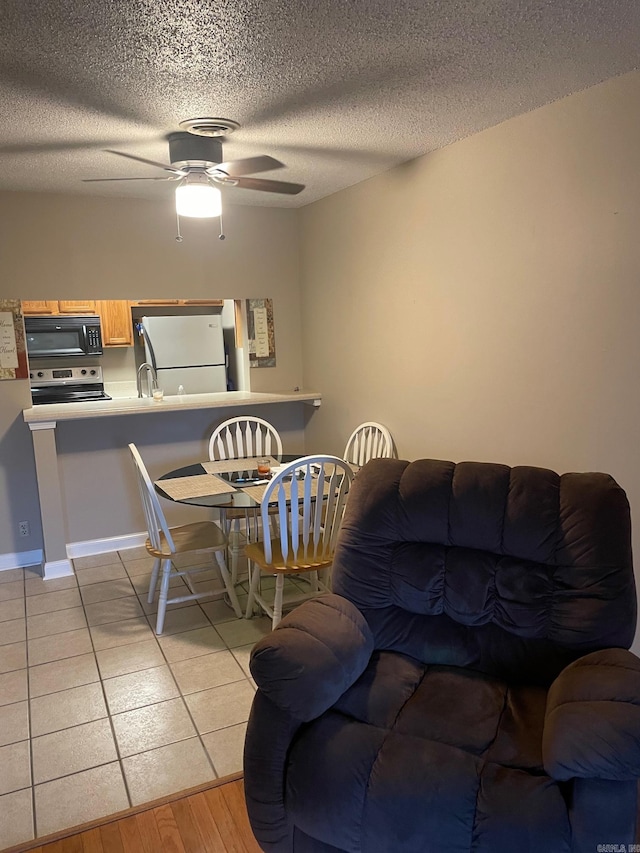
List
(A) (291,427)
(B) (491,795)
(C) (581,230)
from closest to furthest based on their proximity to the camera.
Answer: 1. (B) (491,795)
2. (C) (581,230)
3. (A) (291,427)

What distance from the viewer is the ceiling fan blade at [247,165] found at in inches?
107

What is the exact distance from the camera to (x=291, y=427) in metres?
4.75

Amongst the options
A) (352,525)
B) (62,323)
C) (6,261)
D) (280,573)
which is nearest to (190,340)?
(62,323)

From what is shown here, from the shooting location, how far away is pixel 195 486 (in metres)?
3.16

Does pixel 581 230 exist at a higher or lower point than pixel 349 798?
higher

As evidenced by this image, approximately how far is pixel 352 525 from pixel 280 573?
2.59 ft

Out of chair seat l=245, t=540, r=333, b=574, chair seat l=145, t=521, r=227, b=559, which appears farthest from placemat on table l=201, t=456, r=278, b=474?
chair seat l=245, t=540, r=333, b=574

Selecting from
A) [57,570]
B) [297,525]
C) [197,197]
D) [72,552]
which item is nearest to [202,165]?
[197,197]

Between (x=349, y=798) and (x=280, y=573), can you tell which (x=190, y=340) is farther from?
(x=349, y=798)

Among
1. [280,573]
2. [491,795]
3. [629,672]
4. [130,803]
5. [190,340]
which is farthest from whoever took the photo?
[190,340]

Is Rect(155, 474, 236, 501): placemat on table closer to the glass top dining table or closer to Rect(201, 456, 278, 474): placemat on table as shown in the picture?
the glass top dining table

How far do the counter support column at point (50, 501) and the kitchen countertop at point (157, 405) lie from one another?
79 millimetres

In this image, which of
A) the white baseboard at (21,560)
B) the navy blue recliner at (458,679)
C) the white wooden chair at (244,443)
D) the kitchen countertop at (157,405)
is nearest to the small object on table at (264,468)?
the white wooden chair at (244,443)

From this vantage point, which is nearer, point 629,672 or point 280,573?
point 629,672
